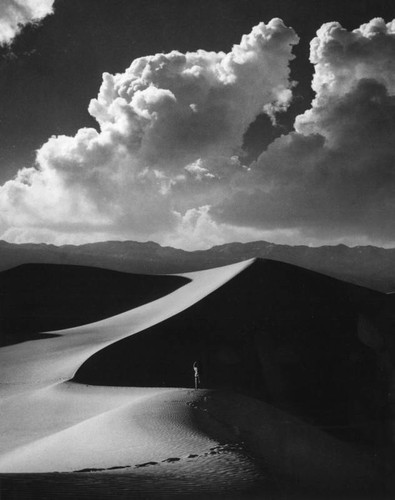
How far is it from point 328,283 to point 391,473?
16122 mm

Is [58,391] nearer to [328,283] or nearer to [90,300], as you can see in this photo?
[328,283]

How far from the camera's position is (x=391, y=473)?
598 centimetres

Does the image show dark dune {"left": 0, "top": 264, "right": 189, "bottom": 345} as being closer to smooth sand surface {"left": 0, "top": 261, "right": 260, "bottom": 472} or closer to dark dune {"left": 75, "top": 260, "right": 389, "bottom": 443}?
smooth sand surface {"left": 0, "top": 261, "right": 260, "bottom": 472}

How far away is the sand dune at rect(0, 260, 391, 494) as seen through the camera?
17.3 feet

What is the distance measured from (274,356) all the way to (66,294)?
584 inches

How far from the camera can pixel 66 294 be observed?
89.8 ft

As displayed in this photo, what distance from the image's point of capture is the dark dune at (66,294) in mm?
24594

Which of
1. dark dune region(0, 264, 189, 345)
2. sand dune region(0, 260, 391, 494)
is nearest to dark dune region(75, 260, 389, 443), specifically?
sand dune region(0, 260, 391, 494)

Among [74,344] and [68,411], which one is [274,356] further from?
[68,411]

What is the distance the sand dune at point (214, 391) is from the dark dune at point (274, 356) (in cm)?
5

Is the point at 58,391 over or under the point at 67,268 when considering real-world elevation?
under

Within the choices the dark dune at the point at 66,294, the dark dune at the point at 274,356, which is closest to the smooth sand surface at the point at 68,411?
the dark dune at the point at 274,356

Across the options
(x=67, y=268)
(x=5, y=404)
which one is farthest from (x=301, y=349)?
(x=67, y=268)

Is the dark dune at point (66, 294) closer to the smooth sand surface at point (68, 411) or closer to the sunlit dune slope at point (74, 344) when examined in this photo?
the sunlit dune slope at point (74, 344)
